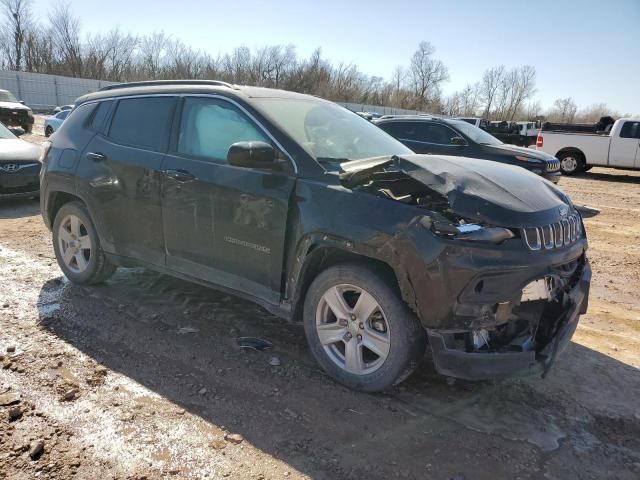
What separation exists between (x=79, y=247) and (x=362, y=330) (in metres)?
3.17

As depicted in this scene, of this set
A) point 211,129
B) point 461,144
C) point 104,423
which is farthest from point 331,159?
point 461,144

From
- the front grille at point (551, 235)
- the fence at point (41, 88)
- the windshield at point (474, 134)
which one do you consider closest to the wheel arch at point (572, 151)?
the windshield at point (474, 134)

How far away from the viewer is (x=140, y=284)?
5.05 metres

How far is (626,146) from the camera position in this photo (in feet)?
52.3

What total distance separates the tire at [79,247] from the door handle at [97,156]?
1.68 feet

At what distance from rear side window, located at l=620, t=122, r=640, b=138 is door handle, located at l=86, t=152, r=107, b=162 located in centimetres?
1650

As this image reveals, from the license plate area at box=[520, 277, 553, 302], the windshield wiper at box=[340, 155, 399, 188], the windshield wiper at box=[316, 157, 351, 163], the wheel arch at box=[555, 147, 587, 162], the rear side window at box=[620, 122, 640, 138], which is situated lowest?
the license plate area at box=[520, 277, 553, 302]

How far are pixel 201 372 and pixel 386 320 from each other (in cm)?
136

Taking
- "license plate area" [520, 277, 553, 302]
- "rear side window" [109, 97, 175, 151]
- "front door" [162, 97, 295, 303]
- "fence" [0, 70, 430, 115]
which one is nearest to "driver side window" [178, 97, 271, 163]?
"front door" [162, 97, 295, 303]

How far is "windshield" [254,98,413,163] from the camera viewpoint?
3.61 meters

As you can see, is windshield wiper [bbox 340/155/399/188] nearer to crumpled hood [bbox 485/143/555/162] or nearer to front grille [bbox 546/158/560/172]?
crumpled hood [bbox 485/143/555/162]

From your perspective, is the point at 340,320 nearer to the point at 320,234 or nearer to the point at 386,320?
the point at 386,320

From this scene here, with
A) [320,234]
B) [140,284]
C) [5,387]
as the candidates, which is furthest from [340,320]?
[140,284]

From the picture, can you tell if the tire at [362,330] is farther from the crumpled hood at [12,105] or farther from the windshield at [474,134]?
the crumpled hood at [12,105]
